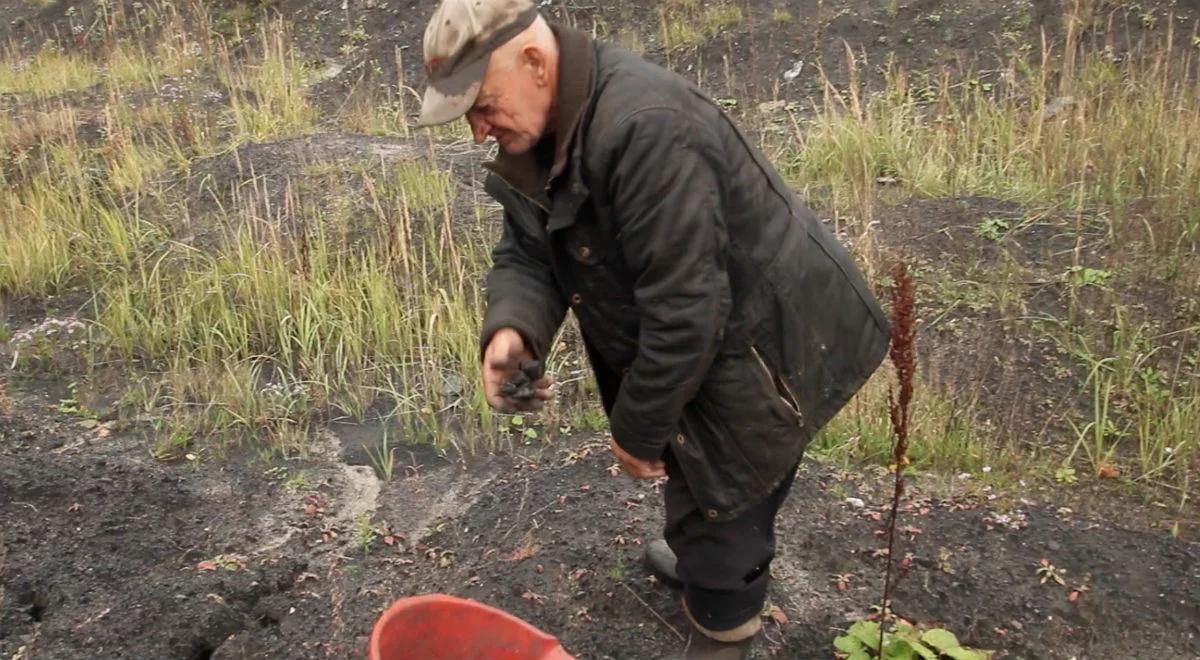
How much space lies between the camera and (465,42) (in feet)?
5.49

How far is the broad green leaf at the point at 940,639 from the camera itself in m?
2.23

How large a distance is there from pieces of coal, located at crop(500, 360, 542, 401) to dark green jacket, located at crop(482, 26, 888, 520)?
6 centimetres

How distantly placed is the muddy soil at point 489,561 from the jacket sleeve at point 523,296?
0.82m

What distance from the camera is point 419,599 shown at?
2.03 meters

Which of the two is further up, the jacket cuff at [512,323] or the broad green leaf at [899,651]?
the jacket cuff at [512,323]

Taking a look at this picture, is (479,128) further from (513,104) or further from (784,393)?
(784,393)

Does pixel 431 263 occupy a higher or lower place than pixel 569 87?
lower

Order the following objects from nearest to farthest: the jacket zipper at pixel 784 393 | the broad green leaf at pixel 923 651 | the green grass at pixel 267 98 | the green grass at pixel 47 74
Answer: the jacket zipper at pixel 784 393
the broad green leaf at pixel 923 651
the green grass at pixel 267 98
the green grass at pixel 47 74

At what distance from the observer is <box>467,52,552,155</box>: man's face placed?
5.63 feet

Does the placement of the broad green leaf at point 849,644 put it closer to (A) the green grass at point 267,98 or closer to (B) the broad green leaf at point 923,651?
(B) the broad green leaf at point 923,651

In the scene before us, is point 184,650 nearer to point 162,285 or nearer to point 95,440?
point 95,440

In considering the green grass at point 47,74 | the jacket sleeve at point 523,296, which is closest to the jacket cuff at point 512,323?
the jacket sleeve at point 523,296

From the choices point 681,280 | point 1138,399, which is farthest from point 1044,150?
point 681,280

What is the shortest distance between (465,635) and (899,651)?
0.92 m
